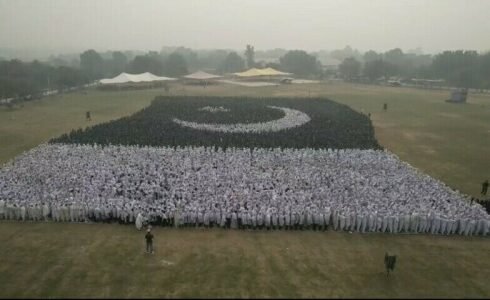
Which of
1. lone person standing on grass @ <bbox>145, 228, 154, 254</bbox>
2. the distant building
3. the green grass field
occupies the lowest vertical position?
the green grass field

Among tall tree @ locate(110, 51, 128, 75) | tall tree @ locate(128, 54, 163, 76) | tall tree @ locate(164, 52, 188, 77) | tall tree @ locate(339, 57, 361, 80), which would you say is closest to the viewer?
tall tree @ locate(128, 54, 163, 76)

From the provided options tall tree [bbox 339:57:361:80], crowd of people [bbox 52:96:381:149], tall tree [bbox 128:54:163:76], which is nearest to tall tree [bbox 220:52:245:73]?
tall tree [bbox 128:54:163:76]

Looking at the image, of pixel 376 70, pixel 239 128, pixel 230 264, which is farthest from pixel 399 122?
pixel 376 70

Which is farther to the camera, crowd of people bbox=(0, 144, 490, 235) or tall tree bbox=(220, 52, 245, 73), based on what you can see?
tall tree bbox=(220, 52, 245, 73)

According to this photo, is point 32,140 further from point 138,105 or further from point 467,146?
point 467,146

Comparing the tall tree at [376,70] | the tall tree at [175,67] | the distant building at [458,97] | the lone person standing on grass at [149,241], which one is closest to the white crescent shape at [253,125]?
the lone person standing on grass at [149,241]

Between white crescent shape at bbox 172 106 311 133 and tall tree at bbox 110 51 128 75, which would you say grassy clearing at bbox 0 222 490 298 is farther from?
tall tree at bbox 110 51 128 75

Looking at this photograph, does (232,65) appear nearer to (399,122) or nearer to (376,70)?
(376,70)
